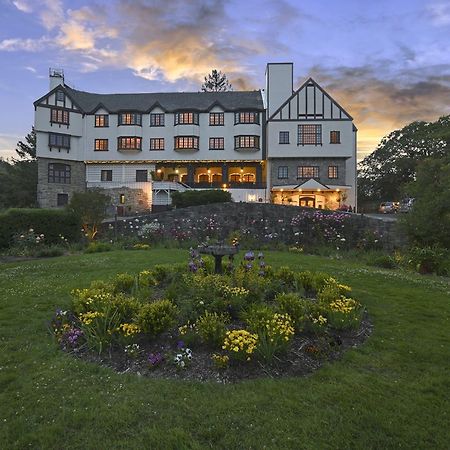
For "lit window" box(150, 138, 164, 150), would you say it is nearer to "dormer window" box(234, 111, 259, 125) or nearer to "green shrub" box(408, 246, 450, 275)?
"dormer window" box(234, 111, 259, 125)

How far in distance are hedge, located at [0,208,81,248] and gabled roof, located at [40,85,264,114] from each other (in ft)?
78.9

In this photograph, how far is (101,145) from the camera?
3831 cm

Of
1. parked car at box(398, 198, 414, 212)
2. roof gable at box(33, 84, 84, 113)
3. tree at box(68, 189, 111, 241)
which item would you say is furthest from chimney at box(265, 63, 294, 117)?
tree at box(68, 189, 111, 241)

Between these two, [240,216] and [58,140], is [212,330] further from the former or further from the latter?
[58,140]

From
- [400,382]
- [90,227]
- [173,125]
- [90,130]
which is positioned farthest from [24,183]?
[400,382]

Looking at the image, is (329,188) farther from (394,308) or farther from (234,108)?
(394,308)

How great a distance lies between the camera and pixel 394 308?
6.73 meters

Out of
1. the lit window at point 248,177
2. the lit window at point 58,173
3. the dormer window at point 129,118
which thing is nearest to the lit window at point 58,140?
the lit window at point 58,173

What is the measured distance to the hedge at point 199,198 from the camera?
94.4 ft

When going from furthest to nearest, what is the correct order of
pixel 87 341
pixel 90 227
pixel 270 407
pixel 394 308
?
pixel 90 227
pixel 394 308
pixel 87 341
pixel 270 407

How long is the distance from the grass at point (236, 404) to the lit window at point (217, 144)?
3383cm

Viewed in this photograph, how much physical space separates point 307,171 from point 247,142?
653cm

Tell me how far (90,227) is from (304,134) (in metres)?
23.8

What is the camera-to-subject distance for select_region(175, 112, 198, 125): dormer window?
3794 centimetres
